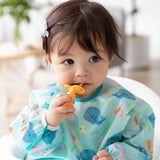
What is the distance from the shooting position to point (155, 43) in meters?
3.76

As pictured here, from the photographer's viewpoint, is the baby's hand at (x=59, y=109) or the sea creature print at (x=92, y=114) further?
the sea creature print at (x=92, y=114)

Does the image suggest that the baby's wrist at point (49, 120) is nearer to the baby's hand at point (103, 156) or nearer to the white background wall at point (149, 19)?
the baby's hand at point (103, 156)

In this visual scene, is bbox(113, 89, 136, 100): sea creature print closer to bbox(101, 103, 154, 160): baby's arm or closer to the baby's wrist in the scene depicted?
bbox(101, 103, 154, 160): baby's arm

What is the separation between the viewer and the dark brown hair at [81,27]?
30.6 inches

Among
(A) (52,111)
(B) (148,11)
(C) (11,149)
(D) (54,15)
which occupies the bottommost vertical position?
(B) (148,11)

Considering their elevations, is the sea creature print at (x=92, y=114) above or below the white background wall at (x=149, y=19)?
above

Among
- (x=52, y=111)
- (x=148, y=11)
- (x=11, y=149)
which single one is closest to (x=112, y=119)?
(x=52, y=111)

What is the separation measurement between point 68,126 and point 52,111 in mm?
139

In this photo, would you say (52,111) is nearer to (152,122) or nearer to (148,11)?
(152,122)

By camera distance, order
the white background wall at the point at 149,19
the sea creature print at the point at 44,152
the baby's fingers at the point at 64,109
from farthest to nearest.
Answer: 1. the white background wall at the point at 149,19
2. the sea creature print at the point at 44,152
3. the baby's fingers at the point at 64,109

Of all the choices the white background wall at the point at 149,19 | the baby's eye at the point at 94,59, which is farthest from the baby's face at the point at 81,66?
the white background wall at the point at 149,19

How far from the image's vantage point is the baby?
78 centimetres

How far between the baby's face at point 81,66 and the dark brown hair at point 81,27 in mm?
16

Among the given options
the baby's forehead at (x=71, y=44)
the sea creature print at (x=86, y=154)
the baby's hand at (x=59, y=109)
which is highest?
the baby's forehead at (x=71, y=44)
